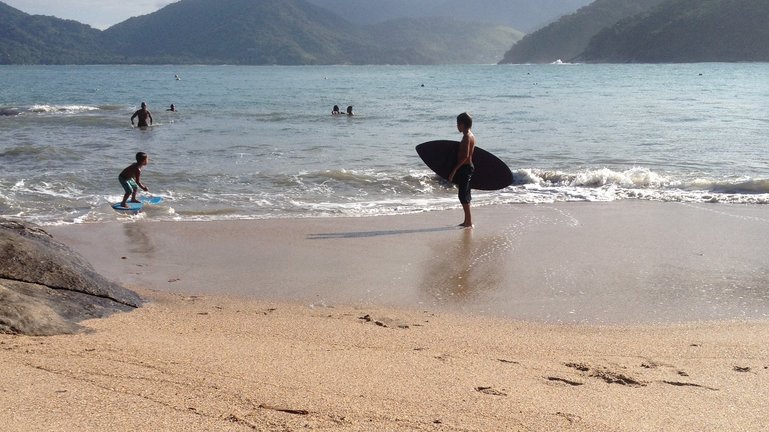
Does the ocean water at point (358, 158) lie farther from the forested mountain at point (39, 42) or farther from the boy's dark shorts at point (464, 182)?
the forested mountain at point (39, 42)

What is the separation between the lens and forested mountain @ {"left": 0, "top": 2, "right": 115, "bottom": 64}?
171375 mm

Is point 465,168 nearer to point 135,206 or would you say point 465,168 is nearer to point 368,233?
point 368,233

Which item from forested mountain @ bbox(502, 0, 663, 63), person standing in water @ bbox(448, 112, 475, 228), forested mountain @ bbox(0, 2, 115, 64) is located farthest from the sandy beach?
forested mountain @ bbox(0, 2, 115, 64)

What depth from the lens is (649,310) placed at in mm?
5914

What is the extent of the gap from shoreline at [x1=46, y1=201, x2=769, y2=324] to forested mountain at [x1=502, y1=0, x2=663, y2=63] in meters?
160

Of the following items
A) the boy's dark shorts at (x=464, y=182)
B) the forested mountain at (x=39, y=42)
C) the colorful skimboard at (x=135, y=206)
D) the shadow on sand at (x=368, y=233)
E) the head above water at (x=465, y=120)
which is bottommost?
the colorful skimboard at (x=135, y=206)

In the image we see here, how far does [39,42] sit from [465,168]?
19513 centimetres

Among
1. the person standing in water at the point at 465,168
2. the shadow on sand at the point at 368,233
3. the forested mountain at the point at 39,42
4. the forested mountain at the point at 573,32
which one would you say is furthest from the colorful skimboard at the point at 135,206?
the forested mountain at the point at 39,42

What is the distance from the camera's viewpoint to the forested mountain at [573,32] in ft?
537

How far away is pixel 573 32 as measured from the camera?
554ft

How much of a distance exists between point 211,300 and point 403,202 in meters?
5.90

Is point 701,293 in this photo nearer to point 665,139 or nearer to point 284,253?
point 284,253

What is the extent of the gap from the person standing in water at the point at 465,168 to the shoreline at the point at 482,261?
0.95 feet

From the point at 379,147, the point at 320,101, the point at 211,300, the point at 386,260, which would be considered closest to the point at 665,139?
the point at 379,147
